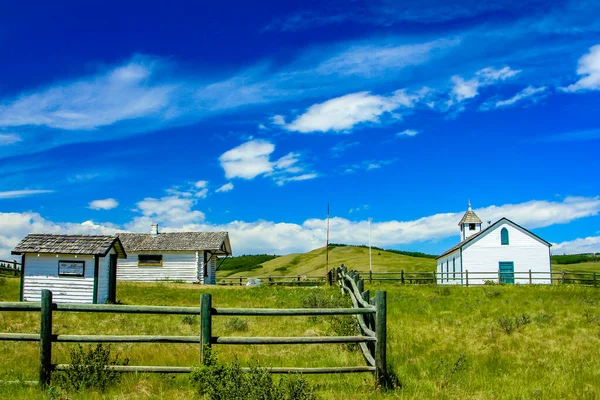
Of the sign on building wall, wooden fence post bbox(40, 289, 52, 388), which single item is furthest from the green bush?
the sign on building wall

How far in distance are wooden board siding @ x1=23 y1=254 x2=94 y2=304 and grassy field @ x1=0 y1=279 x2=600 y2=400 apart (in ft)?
20.1

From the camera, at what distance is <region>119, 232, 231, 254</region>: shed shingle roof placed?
43.3 m

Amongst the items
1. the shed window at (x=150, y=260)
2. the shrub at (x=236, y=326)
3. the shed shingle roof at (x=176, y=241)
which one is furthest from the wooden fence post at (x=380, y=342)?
the shed window at (x=150, y=260)

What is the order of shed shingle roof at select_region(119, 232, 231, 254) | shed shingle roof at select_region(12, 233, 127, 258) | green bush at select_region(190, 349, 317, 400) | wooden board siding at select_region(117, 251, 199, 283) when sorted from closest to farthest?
green bush at select_region(190, 349, 317, 400)
shed shingle roof at select_region(12, 233, 127, 258)
wooden board siding at select_region(117, 251, 199, 283)
shed shingle roof at select_region(119, 232, 231, 254)

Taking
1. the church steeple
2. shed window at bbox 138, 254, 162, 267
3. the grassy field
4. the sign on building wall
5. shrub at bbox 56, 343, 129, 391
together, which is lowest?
the grassy field

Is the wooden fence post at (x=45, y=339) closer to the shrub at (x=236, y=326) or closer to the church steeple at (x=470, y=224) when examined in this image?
the shrub at (x=236, y=326)

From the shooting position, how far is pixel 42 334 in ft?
27.1

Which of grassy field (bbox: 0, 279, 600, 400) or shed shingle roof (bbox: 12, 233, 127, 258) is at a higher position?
shed shingle roof (bbox: 12, 233, 127, 258)

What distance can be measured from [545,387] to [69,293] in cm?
2481

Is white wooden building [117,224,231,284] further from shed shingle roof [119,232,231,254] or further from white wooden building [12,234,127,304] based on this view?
white wooden building [12,234,127,304]

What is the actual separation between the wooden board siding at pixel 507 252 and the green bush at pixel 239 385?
39631 mm

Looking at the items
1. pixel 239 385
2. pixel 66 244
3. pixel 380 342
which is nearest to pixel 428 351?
pixel 380 342

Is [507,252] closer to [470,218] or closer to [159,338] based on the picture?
[470,218]

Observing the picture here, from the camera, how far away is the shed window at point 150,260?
43.8 metres
